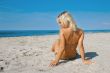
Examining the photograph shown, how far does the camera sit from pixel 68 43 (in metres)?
7.36

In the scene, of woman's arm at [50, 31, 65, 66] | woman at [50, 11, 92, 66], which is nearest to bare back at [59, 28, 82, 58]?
woman at [50, 11, 92, 66]

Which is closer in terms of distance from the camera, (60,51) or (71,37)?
(60,51)

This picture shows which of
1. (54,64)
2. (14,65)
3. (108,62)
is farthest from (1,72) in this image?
(108,62)

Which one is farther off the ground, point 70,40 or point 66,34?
point 66,34

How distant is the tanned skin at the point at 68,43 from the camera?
23.2 ft

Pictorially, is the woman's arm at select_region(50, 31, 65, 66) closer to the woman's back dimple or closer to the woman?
the woman

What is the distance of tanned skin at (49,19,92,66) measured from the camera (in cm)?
708

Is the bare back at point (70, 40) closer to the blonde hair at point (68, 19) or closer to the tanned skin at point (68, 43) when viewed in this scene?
the tanned skin at point (68, 43)

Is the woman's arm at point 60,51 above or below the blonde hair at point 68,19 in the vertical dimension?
below

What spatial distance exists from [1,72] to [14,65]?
728 millimetres

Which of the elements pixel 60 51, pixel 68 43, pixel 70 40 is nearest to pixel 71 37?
pixel 70 40

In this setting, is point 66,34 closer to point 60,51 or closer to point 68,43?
point 68,43

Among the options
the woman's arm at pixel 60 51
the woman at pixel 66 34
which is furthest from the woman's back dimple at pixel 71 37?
the woman's arm at pixel 60 51

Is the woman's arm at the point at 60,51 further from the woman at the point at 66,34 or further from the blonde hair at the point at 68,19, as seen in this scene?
the blonde hair at the point at 68,19
